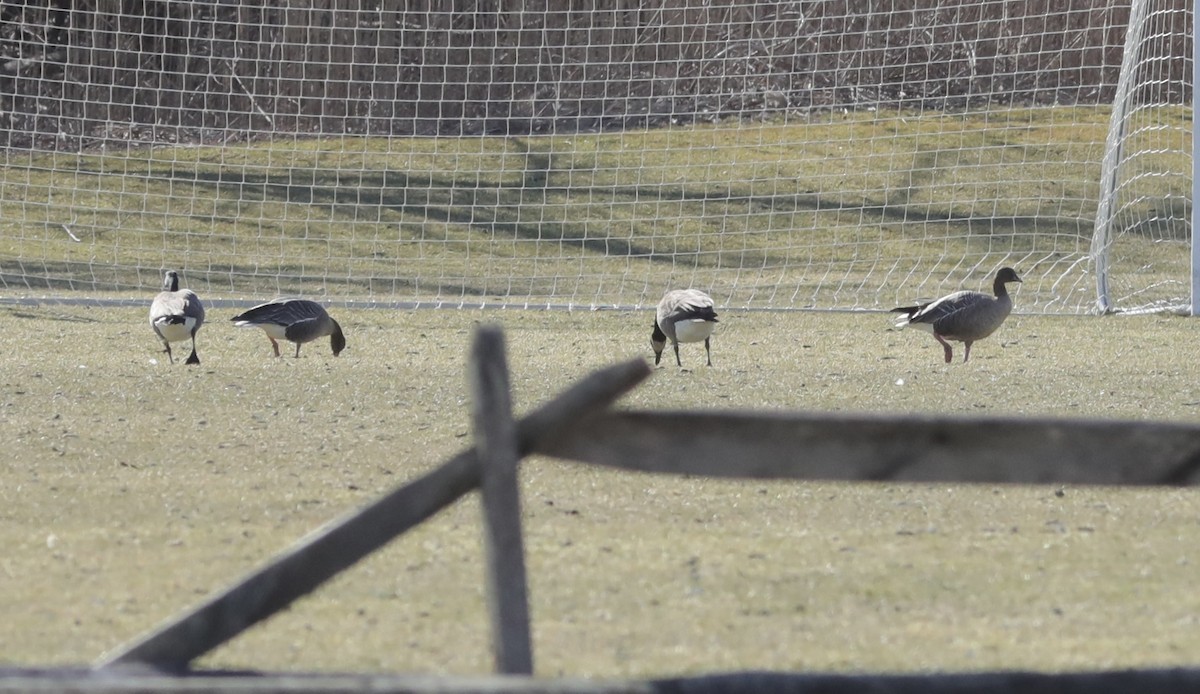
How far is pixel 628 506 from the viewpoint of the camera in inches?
241

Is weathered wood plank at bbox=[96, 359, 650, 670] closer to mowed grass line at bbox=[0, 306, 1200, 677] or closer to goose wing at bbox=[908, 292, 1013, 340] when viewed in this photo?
mowed grass line at bbox=[0, 306, 1200, 677]

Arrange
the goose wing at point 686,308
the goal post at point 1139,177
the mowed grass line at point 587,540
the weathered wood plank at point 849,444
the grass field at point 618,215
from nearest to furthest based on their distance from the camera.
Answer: the weathered wood plank at point 849,444, the mowed grass line at point 587,540, the goose wing at point 686,308, the goal post at point 1139,177, the grass field at point 618,215

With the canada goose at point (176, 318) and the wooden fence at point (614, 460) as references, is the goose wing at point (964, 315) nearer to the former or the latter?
the canada goose at point (176, 318)

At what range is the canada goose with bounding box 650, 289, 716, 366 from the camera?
10.7 m

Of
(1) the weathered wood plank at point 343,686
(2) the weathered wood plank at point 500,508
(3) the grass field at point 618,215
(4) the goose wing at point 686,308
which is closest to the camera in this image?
(1) the weathered wood plank at point 343,686

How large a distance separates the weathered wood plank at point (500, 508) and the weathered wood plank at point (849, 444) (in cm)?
14

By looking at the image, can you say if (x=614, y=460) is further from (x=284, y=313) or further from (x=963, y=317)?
(x=284, y=313)

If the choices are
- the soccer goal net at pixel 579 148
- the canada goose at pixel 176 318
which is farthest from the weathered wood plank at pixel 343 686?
the soccer goal net at pixel 579 148

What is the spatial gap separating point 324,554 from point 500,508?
390 millimetres

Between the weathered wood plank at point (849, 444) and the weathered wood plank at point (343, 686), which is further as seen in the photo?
the weathered wood plank at point (849, 444)

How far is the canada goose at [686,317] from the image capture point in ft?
35.1

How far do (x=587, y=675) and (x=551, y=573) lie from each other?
1099 millimetres

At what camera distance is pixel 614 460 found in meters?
3.32

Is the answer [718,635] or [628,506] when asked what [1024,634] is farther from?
[628,506]
